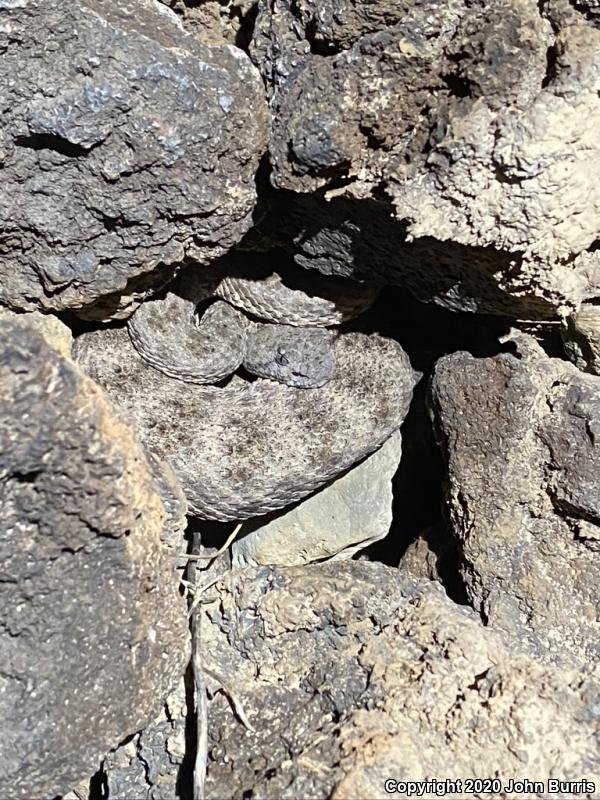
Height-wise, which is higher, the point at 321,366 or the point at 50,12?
the point at 50,12

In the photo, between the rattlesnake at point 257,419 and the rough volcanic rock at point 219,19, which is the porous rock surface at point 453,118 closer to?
the rough volcanic rock at point 219,19

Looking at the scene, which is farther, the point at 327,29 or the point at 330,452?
the point at 330,452

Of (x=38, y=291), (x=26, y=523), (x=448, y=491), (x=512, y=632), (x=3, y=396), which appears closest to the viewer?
(x=3, y=396)

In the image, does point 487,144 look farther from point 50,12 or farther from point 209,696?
point 209,696

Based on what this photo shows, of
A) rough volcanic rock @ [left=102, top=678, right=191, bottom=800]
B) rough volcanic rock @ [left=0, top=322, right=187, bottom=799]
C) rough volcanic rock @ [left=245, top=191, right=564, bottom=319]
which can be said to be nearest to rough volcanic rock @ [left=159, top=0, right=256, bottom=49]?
rough volcanic rock @ [left=245, top=191, right=564, bottom=319]

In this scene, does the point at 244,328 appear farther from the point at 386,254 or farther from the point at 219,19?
the point at 219,19

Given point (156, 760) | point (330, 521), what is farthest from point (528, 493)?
point (156, 760)

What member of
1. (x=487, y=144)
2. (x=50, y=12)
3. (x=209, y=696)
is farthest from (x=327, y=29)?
(x=209, y=696)

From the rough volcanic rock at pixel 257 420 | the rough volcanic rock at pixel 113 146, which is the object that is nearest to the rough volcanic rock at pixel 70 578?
the rough volcanic rock at pixel 113 146
